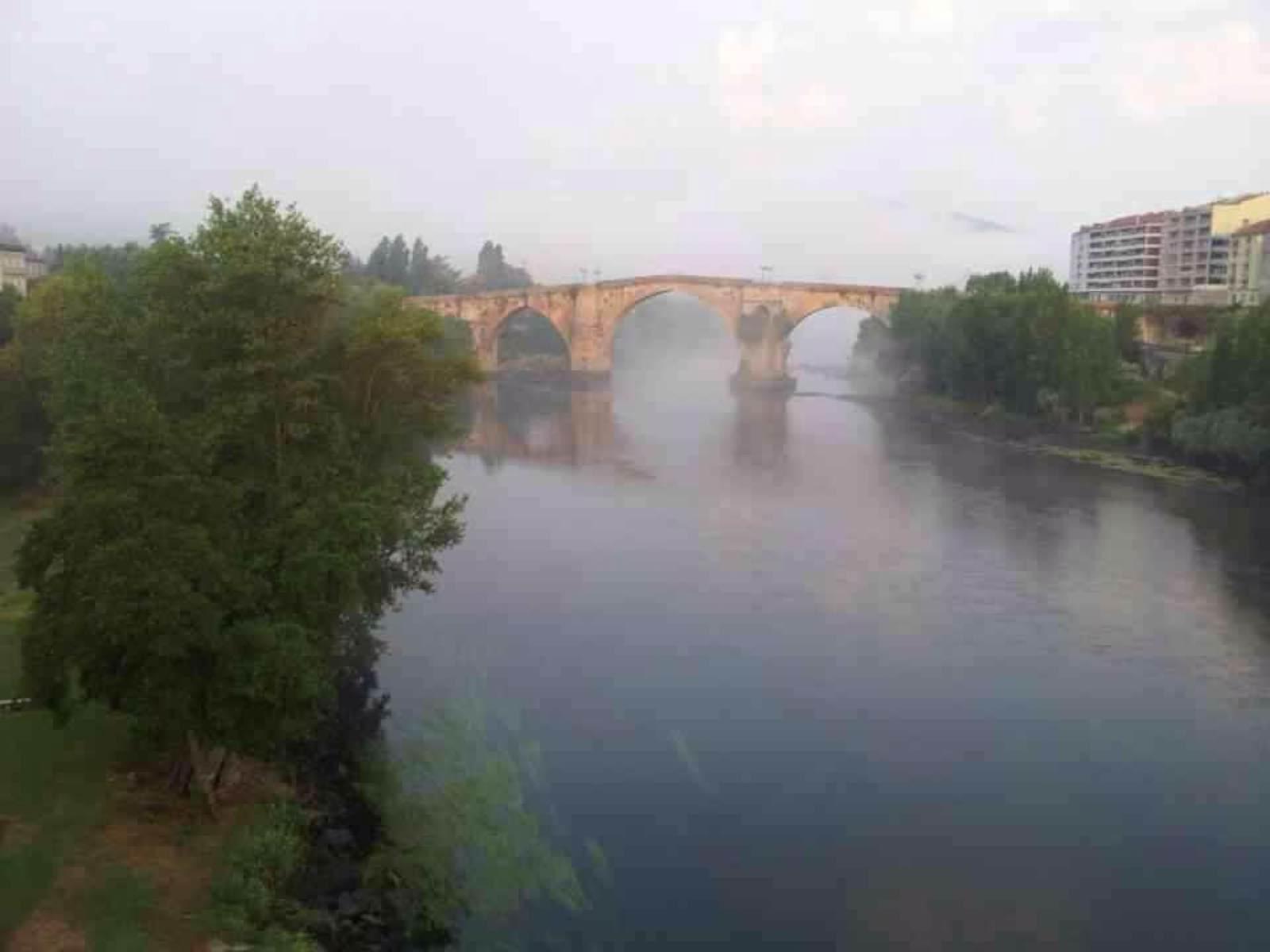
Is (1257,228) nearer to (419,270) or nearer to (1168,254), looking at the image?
(1168,254)

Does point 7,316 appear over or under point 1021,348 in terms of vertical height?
over

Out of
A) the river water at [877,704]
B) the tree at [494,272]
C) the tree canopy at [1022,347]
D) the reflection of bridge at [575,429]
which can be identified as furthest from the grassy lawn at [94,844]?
the tree at [494,272]

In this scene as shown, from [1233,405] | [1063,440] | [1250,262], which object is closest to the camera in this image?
[1233,405]

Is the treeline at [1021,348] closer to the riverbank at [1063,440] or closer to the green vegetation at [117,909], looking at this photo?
the riverbank at [1063,440]

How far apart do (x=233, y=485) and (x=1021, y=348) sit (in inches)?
614

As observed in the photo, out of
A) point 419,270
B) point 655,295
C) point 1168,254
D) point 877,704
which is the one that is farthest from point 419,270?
point 877,704

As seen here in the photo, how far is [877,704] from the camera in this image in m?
7.18

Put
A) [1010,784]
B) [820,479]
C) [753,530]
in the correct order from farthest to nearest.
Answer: [820,479] → [753,530] → [1010,784]

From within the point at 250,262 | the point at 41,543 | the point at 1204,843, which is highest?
the point at 250,262

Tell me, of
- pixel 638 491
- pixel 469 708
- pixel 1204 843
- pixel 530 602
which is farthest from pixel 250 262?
pixel 638 491

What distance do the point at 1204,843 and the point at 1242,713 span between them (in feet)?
5.57

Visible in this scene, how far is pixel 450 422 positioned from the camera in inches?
308

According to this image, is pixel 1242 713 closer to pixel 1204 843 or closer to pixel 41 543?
pixel 1204 843

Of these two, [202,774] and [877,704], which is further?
[877,704]
